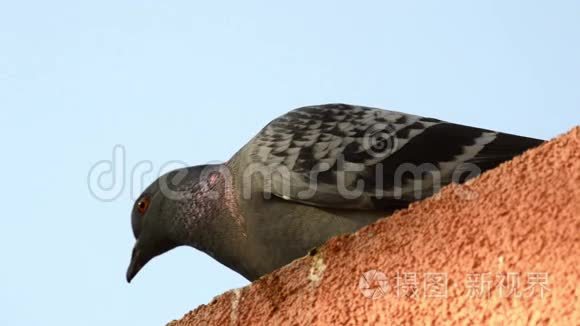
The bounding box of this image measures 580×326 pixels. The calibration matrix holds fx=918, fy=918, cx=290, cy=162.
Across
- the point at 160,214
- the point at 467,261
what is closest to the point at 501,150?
the point at 467,261

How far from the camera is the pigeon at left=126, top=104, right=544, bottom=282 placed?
4797 millimetres

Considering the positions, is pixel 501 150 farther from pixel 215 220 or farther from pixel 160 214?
pixel 160 214

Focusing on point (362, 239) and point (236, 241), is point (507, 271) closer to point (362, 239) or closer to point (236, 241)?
point (362, 239)

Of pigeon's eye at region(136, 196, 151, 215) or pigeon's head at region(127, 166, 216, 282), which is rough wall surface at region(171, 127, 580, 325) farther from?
pigeon's eye at region(136, 196, 151, 215)

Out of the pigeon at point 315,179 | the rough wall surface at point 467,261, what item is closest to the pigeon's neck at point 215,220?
the pigeon at point 315,179

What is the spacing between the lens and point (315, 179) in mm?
5055

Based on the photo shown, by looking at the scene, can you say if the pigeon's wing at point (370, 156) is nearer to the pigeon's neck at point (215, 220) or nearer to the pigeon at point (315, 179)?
the pigeon at point (315, 179)

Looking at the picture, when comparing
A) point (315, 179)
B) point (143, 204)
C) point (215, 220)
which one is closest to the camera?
point (315, 179)

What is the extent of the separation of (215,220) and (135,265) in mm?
1263

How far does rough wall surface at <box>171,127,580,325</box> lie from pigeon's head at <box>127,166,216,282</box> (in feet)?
9.97

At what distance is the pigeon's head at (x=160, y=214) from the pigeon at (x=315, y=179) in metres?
0.01

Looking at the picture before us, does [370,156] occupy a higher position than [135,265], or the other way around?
[370,156]

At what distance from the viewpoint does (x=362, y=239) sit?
3.18 metres

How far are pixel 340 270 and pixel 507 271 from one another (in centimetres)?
72
